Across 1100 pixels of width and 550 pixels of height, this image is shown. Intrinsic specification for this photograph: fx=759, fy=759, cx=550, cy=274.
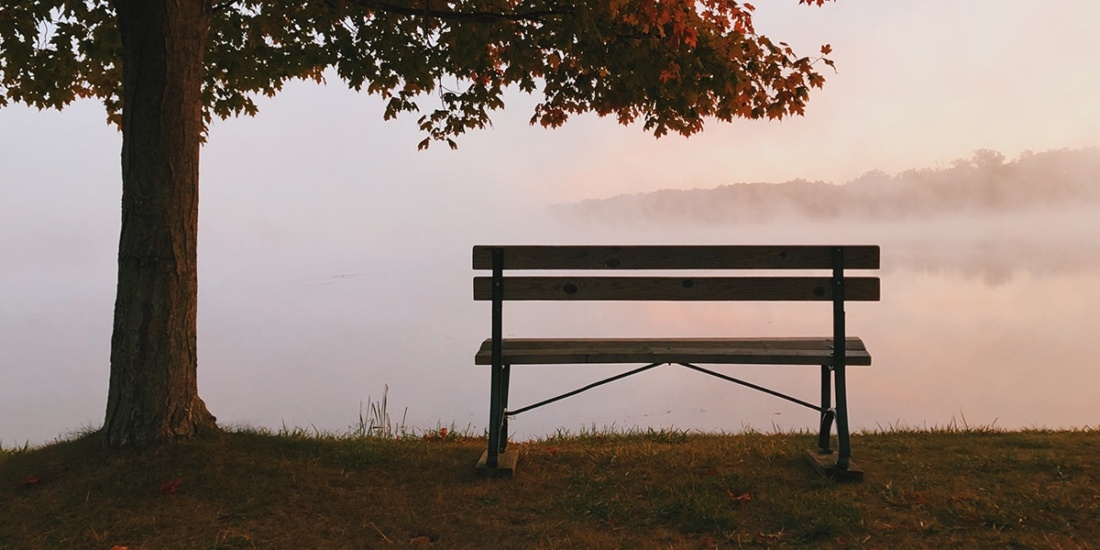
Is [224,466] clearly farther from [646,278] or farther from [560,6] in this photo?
[560,6]

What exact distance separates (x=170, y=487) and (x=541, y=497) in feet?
7.32

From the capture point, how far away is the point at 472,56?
284 inches

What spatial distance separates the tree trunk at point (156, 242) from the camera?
16.3ft

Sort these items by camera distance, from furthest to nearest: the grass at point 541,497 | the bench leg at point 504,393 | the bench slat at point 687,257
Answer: the bench leg at point 504,393, the bench slat at point 687,257, the grass at point 541,497

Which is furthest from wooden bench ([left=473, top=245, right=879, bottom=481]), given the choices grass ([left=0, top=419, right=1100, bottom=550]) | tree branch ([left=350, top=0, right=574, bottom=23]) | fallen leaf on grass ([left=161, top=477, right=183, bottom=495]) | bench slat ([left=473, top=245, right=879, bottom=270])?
tree branch ([left=350, top=0, right=574, bottom=23])

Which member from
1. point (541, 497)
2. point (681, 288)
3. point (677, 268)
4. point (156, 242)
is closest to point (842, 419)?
point (681, 288)

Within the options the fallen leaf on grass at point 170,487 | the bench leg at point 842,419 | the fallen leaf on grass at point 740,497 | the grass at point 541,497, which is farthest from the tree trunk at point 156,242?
the bench leg at point 842,419

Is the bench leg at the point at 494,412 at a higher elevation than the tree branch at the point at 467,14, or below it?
below

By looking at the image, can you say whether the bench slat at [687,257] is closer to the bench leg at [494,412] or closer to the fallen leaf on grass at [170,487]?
the bench leg at [494,412]

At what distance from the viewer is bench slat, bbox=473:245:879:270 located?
4.71 m

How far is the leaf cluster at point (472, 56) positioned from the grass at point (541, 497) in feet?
10.9

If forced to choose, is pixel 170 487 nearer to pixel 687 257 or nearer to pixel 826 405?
pixel 687 257

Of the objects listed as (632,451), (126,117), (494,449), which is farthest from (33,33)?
(632,451)

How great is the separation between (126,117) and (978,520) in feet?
19.0
